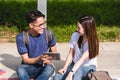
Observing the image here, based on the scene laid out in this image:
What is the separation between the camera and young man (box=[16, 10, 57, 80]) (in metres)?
4.96

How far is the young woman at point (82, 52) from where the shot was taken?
15.9 feet

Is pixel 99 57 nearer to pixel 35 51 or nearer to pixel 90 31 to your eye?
pixel 35 51

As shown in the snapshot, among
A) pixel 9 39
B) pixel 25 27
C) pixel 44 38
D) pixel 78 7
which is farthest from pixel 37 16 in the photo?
pixel 78 7

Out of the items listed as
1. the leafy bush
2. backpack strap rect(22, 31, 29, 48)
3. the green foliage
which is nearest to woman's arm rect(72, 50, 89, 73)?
backpack strap rect(22, 31, 29, 48)

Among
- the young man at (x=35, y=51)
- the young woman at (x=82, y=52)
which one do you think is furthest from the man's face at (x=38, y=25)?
the young woman at (x=82, y=52)

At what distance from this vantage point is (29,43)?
16.9ft

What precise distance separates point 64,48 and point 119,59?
1151 millimetres

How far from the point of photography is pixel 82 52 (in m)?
4.99

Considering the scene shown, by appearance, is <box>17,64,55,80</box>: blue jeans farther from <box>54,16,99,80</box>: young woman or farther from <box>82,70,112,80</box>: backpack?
<box>82,70,112,80</box>: backpack

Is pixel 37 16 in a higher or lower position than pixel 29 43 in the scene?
higher

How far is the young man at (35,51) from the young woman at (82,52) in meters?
0.23

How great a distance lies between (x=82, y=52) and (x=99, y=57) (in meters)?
1.96

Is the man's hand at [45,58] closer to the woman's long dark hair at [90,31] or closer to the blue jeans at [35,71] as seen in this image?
the blue jeans at [35,71]

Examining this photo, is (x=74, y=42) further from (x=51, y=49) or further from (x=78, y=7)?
(x=78, y=7)
